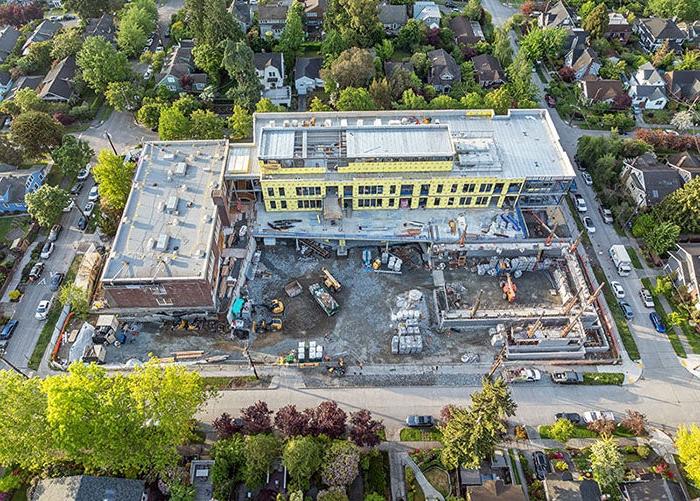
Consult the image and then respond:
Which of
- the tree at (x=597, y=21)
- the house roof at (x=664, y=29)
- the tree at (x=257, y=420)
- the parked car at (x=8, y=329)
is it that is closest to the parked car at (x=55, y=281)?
the parked car at (x=8, y=329)

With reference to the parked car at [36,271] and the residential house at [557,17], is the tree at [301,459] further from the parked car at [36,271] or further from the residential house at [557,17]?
the residential house at [557,17]

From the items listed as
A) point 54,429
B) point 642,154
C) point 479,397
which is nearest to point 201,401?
point 54,429

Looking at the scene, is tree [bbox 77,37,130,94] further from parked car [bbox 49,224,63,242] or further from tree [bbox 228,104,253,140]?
parked car [bbox 49,224,63,242]

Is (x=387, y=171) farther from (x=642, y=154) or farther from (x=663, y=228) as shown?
(x=642, y=154)

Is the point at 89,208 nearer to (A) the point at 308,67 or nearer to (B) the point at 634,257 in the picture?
(A) the point at 308,67

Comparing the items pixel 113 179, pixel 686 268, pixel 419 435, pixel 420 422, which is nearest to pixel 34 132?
pixel 113 179

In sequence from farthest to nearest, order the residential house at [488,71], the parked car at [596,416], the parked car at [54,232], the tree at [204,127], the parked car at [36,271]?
the residential house at [488,71] < the tree at [204,127] < the parked car at [54,232] < the parked car at [36,271] < the parked car at [596,416]
